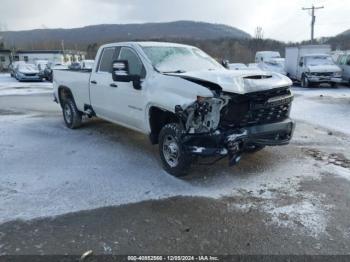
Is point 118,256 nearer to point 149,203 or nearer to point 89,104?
point 149,203

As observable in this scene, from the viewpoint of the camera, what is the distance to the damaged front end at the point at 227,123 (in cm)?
471

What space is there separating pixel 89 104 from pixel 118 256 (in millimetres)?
4640

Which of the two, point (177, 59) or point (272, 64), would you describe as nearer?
point (177, 59)

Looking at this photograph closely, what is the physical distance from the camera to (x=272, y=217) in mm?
4113

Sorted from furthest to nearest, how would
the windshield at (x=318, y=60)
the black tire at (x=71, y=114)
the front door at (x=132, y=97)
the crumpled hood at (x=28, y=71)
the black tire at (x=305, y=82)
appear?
1. the crumpled hood at (x=28, y=71)
2. the windshield at (x=318, y=60)
3. the black tire at (x=305, y=82)
4. the black tire at (x=71, y=114)
5. the front door at (x=132, y=97)

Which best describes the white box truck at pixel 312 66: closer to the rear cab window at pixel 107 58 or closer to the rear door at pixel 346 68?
the rear door at pixel 346 68

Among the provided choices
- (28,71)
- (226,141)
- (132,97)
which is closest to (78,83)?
(132,97)

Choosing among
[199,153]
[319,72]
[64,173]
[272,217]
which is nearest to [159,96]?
[199,153]

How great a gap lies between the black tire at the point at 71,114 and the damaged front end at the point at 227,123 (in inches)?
165

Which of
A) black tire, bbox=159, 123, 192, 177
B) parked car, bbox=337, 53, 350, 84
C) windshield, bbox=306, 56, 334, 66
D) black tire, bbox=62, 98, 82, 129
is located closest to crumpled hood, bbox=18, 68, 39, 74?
windshield, bbox=306, 56, 334, 66

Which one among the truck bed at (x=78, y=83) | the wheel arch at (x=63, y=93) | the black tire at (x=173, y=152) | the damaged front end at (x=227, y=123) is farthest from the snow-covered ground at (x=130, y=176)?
the wheel arch at (x=63, y=93)

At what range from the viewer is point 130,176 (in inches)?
212

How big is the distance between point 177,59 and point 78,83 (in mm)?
2709

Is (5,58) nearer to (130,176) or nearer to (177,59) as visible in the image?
(177,59)
